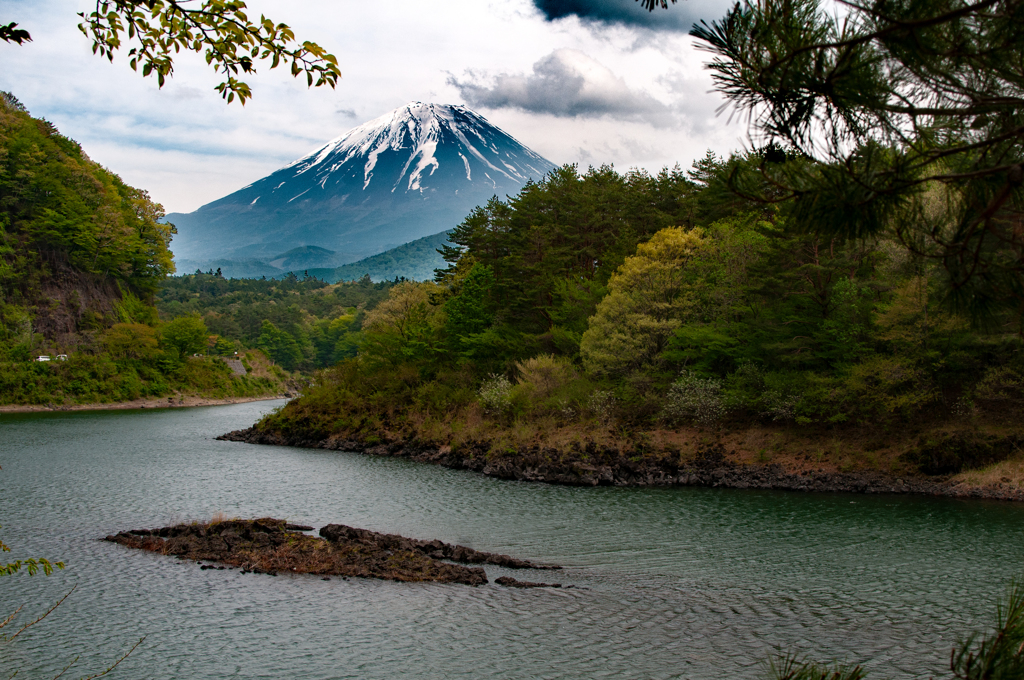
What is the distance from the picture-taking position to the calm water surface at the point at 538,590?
37.3ft

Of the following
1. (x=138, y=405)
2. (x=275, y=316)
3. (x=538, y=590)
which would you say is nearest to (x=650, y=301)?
(x=538, y=590)

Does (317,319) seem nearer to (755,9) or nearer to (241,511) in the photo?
(241,511)

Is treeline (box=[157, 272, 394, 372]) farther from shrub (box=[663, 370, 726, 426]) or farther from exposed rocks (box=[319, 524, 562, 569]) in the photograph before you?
exposed rocks (box=[319, 524, 562, 569])

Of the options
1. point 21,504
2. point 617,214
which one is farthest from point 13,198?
point 617,214

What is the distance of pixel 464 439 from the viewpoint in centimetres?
3684

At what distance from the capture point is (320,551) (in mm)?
17203

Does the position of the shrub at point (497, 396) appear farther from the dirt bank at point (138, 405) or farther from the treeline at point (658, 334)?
the dirt bank at point (138, 405)

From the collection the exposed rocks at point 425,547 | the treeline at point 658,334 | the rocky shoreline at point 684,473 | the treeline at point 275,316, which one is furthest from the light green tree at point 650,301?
the treeline at point 275,316

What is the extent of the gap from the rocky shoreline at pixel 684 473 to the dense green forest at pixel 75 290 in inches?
1786

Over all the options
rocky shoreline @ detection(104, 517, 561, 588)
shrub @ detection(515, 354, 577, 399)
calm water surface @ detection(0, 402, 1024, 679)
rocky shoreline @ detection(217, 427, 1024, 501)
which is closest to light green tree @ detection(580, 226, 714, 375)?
shrub @ detection(515, 354, 577, 399)

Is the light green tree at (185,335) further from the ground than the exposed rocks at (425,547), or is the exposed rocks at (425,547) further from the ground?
the light green tree at (185,335)

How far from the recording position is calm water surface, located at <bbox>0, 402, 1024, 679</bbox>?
11383 millimetres

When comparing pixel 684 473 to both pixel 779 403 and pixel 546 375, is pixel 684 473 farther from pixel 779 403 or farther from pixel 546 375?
pixel 546 375

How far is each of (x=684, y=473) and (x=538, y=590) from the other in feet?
53.7
